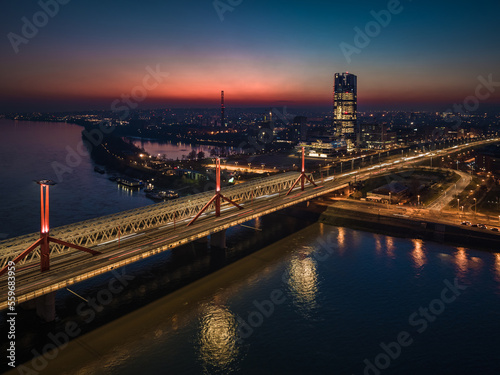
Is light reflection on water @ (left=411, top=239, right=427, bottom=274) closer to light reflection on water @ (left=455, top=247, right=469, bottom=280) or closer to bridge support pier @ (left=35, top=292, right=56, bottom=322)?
light reflection on water @ (left=455, top=247, right=469, bottom=280)

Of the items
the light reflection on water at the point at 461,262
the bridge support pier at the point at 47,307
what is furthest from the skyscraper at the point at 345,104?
the bridge support pier at the point at 47,307

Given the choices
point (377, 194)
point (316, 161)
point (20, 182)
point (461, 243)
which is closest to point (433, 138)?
point (316, 161)

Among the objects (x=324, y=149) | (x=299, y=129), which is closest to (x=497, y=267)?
(x=324, y=149)

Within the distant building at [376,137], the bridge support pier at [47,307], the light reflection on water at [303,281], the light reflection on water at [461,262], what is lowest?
the light reflection on water at [303,281]

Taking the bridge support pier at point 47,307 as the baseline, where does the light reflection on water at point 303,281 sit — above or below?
below
